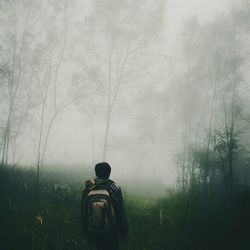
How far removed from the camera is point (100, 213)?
13.3 ft

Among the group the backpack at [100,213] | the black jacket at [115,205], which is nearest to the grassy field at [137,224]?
the black jacket at [115,205]

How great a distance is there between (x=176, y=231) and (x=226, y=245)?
1486 mm

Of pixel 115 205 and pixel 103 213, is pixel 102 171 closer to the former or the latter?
pixel 115 205

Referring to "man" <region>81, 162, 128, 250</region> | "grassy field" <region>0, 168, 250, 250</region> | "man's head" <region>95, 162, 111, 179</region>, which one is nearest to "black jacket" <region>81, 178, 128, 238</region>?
"man" <region>81, 162, 128, 250</region>

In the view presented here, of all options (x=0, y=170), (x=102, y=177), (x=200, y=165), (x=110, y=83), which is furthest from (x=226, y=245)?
(x=110, y=83)

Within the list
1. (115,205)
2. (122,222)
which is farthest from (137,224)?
(115,205)

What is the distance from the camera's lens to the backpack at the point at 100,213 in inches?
160

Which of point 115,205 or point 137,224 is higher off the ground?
point 115,205

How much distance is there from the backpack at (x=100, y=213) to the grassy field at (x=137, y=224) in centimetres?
179

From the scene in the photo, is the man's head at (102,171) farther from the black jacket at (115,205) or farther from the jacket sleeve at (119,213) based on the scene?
the jacket sleeve at (119,213)

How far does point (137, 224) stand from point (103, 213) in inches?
197

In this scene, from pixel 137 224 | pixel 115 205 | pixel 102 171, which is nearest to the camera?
pixel 115 205

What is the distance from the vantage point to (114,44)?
20.2 meters

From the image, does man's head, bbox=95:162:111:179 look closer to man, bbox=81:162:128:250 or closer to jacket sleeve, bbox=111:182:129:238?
man, bbox=81:162:128:250
